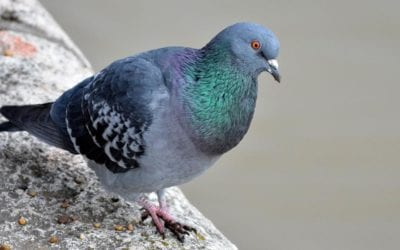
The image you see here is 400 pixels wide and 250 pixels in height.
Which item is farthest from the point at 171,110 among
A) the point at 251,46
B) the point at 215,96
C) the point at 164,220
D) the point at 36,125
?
the point at 36,125

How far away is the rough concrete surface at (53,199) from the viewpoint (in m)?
4.56

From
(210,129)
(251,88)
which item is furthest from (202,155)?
(251,88)

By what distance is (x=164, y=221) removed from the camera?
473 centimetres

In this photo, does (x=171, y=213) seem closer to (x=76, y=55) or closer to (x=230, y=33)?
(x=230, y=33)

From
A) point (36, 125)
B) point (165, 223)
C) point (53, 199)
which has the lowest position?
point (53, 199)

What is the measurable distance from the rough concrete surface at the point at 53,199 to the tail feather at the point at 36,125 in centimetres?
27

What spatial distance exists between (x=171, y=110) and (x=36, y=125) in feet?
3.33

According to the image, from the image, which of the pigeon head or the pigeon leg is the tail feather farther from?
the pigeon head

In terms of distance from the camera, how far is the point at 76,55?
6359 mm

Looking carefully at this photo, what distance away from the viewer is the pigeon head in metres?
4.15

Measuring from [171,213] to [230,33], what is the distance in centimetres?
134

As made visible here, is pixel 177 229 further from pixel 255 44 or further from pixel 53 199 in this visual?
pixel 255 44

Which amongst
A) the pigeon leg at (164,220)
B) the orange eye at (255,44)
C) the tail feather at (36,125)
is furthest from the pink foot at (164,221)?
the orange eye at (255,44)

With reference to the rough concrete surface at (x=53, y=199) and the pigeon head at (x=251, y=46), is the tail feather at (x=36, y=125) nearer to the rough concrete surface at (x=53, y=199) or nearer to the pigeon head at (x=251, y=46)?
the rough concrete surface at (x=53, y=199)
